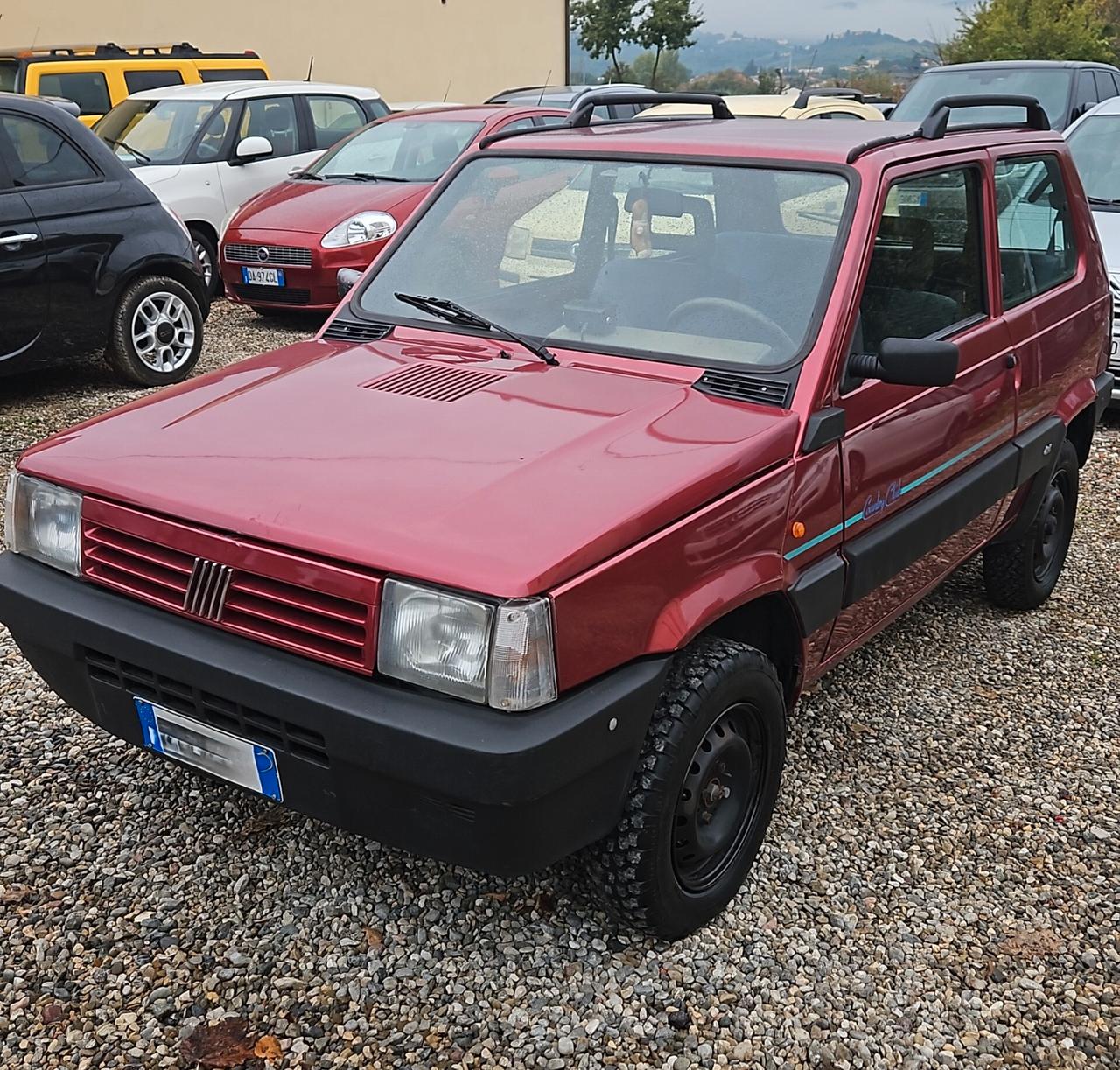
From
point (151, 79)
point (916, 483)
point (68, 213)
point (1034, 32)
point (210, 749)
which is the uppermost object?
point (1034, 32)

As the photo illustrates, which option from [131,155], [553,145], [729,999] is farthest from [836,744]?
[131,155]

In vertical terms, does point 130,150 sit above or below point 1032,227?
above

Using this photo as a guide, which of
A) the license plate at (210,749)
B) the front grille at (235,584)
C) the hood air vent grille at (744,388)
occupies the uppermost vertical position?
the hood air vent grille at (744,388)

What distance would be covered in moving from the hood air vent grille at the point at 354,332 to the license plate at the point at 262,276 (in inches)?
224

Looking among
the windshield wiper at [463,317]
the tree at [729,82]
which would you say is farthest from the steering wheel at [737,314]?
the tree at [729,82]

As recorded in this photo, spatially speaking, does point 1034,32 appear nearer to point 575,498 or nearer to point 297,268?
point 297,268

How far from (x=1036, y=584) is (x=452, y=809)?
10.6 feet

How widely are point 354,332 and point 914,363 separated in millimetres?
1685

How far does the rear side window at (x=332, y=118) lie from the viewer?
11172 mm

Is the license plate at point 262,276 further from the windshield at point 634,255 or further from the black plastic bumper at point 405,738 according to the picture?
the black plastic bumper at point 405,738

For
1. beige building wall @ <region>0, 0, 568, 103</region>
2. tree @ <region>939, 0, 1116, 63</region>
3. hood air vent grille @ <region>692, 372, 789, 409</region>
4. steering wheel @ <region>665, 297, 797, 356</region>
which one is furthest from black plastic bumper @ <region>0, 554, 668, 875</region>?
tree @ <region>939, 0, 1116, 63</region>

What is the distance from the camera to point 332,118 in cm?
1134

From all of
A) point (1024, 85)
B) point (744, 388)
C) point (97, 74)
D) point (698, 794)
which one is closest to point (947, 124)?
point (744, 388)

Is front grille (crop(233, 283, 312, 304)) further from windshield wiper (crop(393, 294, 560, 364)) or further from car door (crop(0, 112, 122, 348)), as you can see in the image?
windshield wiper (crop(393, 294, 560, 364))
